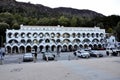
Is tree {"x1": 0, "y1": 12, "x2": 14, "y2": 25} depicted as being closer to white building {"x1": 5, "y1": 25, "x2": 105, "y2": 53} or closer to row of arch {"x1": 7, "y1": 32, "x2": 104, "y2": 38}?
white building {"x1": 5, "y1": 25, "x2": 105, "y2": 53}

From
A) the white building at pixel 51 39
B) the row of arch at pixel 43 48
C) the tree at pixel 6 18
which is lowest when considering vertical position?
the row of arch at pixel 43 48

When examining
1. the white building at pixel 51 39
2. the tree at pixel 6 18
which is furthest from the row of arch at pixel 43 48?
the tree at pixel 6 18

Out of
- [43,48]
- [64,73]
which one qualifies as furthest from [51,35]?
[64,73]

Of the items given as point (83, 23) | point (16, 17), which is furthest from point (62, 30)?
point (16, 17)

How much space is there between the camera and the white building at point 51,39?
5674 cm

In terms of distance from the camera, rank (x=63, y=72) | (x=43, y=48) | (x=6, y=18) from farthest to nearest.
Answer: (x=6, y=18), (x=43, y=48), (x=63, y=72)

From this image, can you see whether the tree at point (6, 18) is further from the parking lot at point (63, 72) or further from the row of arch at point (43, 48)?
the parking lot at point (63, 72)

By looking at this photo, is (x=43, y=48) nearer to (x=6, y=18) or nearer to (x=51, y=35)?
(x=51, y=35)

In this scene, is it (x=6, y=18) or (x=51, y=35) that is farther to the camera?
(x=6, y=18)

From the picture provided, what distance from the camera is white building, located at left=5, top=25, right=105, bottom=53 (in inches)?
2234

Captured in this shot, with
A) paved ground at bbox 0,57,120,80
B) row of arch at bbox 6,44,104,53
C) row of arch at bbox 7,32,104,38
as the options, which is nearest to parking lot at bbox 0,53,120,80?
paved ground at bbox 0,57,120,80

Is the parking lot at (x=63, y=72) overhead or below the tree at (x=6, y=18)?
below

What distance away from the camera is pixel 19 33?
5712 centimetres

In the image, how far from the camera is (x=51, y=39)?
198 feet
